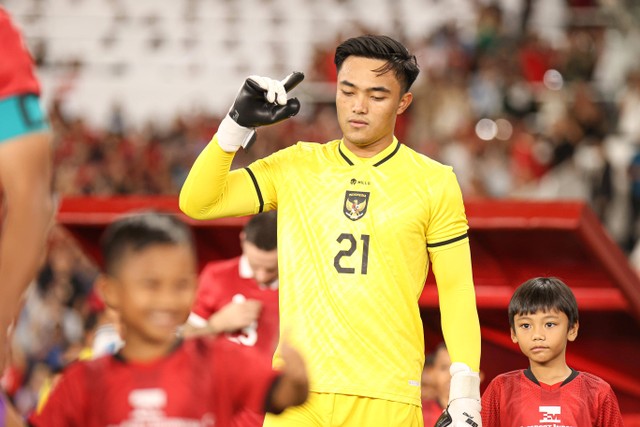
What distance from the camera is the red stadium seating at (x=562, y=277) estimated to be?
676cm

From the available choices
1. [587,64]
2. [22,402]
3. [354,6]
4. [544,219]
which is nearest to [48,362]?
[22,402]

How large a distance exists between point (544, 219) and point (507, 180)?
5.27m

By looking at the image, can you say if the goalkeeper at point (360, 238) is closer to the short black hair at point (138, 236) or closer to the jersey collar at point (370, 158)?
the jersey collar at point (370, 158)

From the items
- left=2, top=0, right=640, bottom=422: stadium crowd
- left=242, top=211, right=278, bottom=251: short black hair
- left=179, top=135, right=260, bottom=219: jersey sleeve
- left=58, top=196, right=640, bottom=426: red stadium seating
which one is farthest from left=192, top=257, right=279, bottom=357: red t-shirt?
left=2, top=0, right=640, bottom=422: stadium crowd

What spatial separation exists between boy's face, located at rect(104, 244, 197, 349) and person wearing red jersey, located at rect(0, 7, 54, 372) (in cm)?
30

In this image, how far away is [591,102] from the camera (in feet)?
41.0

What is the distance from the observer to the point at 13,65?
2604 mm

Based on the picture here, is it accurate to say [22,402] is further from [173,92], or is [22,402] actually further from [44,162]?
[44,162]

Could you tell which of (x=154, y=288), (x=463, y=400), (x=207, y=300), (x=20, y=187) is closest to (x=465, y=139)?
(x=207, y=300)

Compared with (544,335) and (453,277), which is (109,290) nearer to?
(453,277)

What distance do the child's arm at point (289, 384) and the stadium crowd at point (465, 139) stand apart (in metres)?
7.10

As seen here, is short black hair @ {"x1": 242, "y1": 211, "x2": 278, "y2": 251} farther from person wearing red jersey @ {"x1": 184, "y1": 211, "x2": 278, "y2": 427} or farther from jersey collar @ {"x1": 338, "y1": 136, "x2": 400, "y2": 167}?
jersey collar @ {"x1": 338, "y1": 136, "x2": 400, "y2": 167}

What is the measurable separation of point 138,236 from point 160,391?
375mm

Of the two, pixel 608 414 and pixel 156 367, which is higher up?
pixel 156 367
